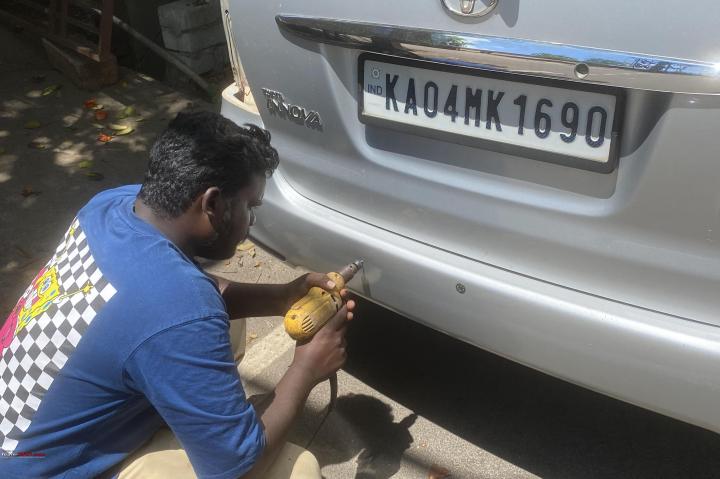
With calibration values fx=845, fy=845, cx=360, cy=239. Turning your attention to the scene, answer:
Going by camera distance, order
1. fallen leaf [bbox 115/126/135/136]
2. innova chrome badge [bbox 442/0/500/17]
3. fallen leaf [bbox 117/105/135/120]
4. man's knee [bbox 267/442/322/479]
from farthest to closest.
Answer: fallen leaf [bbox 117/105/135/120]
fallen leaf [bbox 115/126/135/136]
man's knee [bbox 267/442/322/479]
innova chrome badge [bbox 442/0/500/17]

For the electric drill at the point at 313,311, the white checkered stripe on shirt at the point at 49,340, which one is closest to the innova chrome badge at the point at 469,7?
the electric drill at the point at 313,311

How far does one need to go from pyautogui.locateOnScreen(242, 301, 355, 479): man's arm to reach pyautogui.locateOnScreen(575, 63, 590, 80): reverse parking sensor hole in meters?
0.84

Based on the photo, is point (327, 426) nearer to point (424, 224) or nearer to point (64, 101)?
point (424, 224)

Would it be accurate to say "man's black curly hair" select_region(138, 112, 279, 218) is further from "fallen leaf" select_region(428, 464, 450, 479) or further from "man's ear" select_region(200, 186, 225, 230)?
"fallen leaf" select_region(428, 464, 450, 479)

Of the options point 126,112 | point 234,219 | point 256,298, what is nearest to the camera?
point 234,219

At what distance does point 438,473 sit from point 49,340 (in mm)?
1284

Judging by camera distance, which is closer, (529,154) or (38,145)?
(529,154)

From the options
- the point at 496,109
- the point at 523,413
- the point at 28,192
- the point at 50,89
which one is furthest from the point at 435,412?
the point at 50,89

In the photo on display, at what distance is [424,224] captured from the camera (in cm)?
229

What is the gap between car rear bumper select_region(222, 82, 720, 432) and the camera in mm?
1880

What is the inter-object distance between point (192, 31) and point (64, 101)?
0.91 meters

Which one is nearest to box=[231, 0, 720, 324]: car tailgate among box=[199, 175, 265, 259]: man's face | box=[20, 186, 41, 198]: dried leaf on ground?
box=[199, 175, 265, 259]: man's face

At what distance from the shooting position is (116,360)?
1.70 metres

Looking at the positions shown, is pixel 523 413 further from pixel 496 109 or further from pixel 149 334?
pixel 149 334
